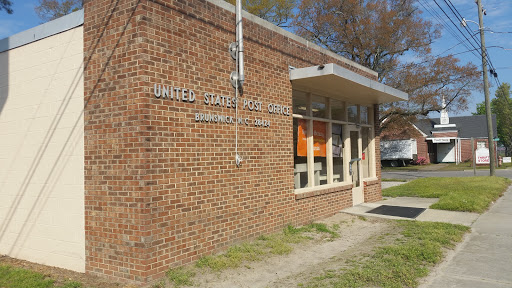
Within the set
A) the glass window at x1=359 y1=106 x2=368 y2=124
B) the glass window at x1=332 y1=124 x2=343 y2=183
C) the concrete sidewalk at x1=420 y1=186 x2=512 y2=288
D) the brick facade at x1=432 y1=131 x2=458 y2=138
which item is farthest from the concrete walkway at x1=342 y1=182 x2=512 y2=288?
the brick facade at x1=432 y1=131 x2=458 y2=138

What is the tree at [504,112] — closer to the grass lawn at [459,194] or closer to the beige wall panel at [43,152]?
the grass lawn at [459,194]

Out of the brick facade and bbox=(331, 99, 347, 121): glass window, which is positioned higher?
the brick facade

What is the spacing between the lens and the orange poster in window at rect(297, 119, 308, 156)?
890 cm

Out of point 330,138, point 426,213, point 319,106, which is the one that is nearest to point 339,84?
point 319,106

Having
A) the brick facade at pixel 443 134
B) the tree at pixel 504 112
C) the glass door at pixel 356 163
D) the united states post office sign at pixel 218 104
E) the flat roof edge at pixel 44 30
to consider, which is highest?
the tree at pixel 504 112

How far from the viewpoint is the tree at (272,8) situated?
2847cm

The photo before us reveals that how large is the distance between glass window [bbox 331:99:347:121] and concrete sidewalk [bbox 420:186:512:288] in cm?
409

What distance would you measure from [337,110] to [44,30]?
23.5ft

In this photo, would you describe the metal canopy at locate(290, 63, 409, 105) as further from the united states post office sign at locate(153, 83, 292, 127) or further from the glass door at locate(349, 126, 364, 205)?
the glass door at locate(349, 126, 364, 205)

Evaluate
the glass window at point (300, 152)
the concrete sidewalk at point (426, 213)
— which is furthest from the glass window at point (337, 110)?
the concrete sidewalk at point (426, 213)

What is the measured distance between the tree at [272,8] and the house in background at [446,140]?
56.2 ft

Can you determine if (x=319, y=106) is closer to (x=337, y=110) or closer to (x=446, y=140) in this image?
(x=337, y=110)

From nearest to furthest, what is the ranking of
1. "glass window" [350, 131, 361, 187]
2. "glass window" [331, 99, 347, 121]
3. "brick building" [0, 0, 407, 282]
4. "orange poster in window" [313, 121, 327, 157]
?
"brick building" [0, 0, 407, 282] → "orange poster in window" [313, 121, 327, 157] → "glass window" [331, 99, 347, 121] → "glass window" [350, 131, 361, 187]

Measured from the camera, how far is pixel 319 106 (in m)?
9.86
